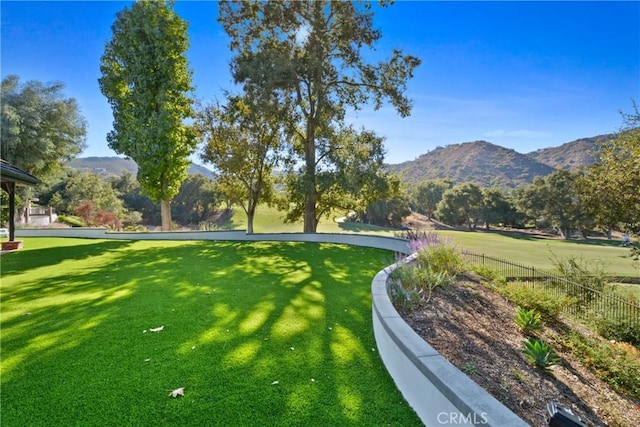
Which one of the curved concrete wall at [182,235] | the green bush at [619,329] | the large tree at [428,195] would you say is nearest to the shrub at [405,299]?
the green bush at [619,329]

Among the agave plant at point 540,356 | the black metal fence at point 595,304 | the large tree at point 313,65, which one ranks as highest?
the large tree at point 313,65

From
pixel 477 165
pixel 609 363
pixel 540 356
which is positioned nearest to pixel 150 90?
pixel 540 356

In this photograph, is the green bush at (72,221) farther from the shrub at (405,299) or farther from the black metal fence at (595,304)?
the black metal fence at (595,304)

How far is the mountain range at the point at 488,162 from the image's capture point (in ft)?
368

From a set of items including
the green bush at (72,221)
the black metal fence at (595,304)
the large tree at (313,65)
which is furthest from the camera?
the green bush at (72,221)

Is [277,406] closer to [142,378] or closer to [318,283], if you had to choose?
[142,378]

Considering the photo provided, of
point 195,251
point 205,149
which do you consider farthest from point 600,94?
point 195,251

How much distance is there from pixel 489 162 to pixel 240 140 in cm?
13670

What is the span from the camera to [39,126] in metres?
18.5

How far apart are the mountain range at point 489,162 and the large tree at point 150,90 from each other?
9712 centimetres

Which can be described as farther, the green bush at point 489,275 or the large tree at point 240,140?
the large tree at point 240,140

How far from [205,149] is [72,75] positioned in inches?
270

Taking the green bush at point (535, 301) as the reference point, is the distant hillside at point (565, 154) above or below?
above

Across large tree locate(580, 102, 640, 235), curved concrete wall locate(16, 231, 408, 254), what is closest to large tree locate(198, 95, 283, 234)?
curved concrete wall locate(16, 231, 408, 254)
